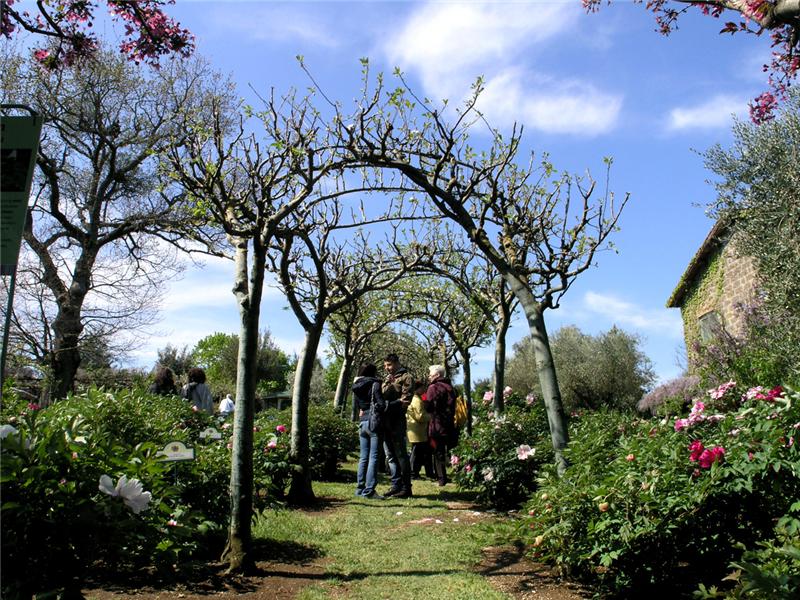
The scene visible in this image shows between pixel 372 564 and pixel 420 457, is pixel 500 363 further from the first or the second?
pixel 372 564

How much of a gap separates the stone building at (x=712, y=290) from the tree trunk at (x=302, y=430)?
1146 centimetres

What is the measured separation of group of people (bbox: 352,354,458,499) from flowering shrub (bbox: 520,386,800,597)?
4132mm

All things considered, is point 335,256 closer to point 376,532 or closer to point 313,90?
point 313,90

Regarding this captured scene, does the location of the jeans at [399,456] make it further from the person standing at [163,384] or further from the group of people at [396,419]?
the person standing at [163,384]

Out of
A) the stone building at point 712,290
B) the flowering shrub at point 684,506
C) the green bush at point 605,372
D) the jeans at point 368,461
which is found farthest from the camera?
the green bush at point 605,372

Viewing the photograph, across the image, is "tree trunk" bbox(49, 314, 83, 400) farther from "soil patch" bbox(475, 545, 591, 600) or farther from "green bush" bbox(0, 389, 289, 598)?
"green bush" bbox(0, 389, 289, 598)

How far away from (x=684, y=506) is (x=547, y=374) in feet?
6.68

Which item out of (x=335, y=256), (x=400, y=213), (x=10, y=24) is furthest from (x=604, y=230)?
(x=10, y=24)

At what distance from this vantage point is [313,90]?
7.18 meters

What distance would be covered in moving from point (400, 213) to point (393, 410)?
3.02m

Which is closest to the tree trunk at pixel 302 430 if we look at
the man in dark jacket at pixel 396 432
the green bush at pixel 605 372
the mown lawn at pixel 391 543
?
the mown lawn at pixel 391 543

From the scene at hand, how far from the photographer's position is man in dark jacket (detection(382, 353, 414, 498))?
8.48 metres

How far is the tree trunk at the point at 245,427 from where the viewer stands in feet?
15.8

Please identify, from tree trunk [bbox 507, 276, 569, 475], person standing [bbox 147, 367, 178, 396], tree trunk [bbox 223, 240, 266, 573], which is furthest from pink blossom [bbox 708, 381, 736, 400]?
person standing [bbox 147, 367, 178, 396]
